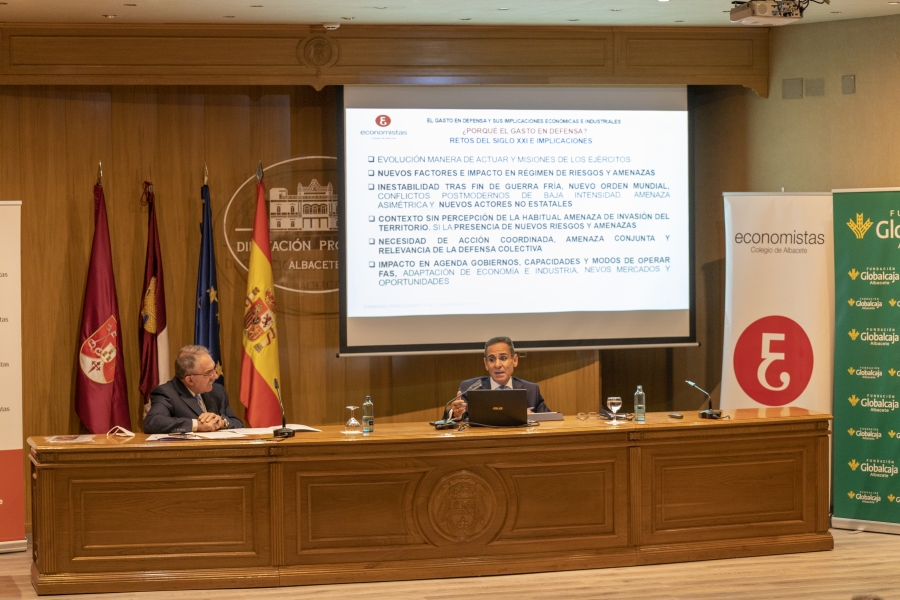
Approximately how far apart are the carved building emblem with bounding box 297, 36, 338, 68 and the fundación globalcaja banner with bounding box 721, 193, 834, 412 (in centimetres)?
281

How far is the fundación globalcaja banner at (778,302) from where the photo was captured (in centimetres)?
675

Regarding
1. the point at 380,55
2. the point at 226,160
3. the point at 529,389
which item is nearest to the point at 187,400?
the point at 529,389

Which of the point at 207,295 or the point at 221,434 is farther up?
the point at 207,295

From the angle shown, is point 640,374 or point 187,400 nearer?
point 187,400

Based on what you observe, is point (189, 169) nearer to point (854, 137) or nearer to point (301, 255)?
point (301, 255)

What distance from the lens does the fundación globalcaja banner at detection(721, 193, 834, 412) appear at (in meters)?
6.75

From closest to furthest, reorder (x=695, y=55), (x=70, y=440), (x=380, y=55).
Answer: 1. (x=70, y=440)
2. (x=380, y=55)
3. (x=695, y=55)

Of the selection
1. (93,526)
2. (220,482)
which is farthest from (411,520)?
(93,526)

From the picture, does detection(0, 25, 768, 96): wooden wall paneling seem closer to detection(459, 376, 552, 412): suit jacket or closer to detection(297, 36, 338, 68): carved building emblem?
detection(297, 36, 338, 68): carved building emblem

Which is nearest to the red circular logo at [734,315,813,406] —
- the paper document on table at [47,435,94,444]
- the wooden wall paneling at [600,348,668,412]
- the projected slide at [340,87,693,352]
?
the projected slide at [340,87,693,352]

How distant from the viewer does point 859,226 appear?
6.46 meters

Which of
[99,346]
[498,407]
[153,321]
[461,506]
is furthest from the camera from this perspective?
[153,321]

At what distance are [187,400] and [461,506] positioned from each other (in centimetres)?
159

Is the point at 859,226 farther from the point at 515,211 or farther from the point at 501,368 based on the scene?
the point at 501,368
